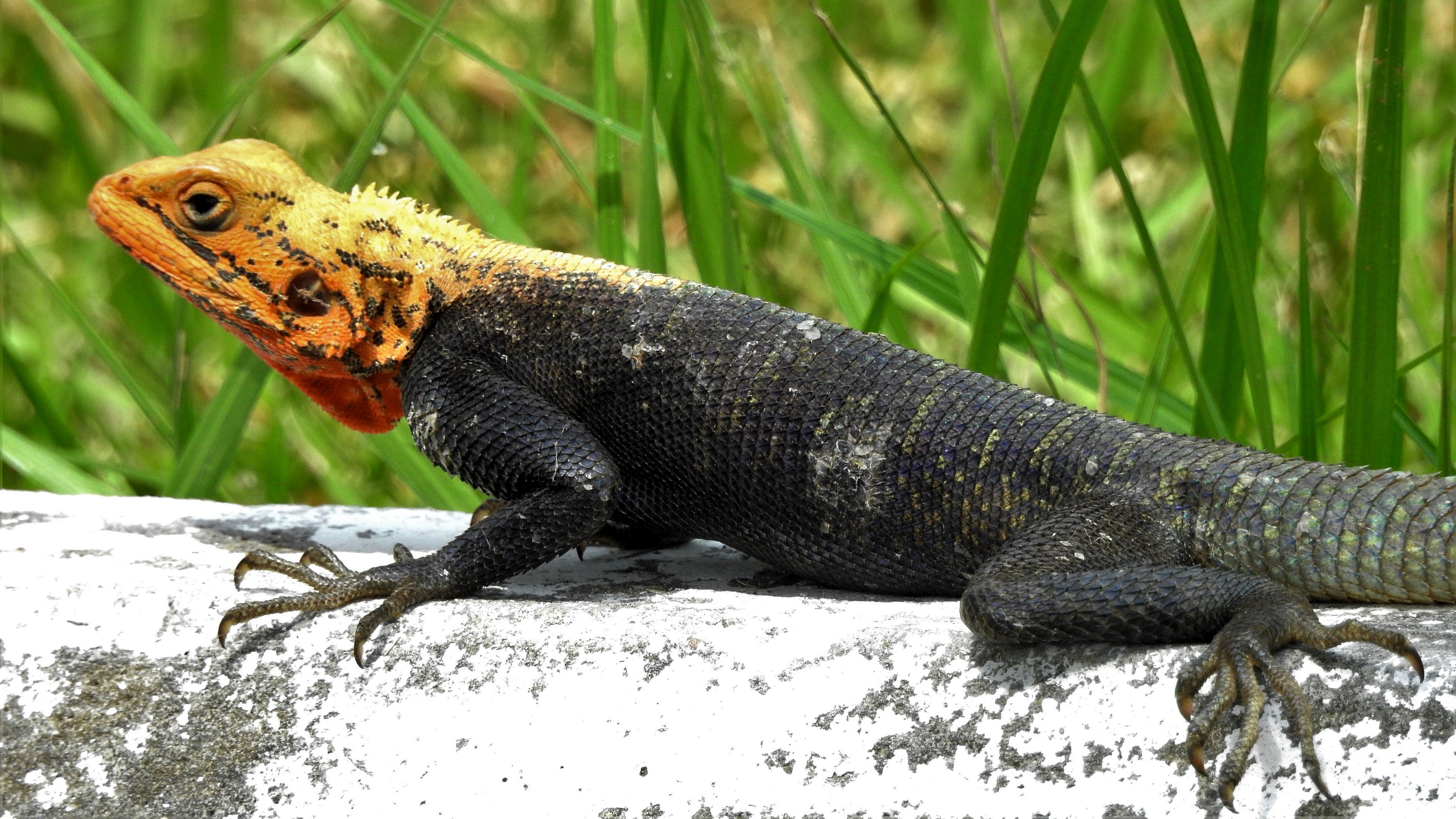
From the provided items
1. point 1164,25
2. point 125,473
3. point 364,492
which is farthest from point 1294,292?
point 125,473

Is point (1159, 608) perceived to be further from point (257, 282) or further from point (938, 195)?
point (257, 282)

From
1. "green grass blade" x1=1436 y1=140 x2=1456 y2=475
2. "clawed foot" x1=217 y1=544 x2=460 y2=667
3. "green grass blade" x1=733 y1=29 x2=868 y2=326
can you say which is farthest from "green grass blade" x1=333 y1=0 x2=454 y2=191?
"green grass blade" x1=1436 y1=140 x2=1456 y2=475

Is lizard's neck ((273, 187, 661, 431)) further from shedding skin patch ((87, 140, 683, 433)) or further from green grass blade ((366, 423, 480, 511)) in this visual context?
green grass blade ((366, 423, 480, 511))

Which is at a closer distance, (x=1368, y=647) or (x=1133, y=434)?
(x=1368, y=647)

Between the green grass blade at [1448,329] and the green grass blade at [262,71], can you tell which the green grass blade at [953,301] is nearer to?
the green grass blade at [1448,329]

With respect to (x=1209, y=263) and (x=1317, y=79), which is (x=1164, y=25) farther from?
(x=1317, y=79)

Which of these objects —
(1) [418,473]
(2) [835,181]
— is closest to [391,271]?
(1) [418,473]
